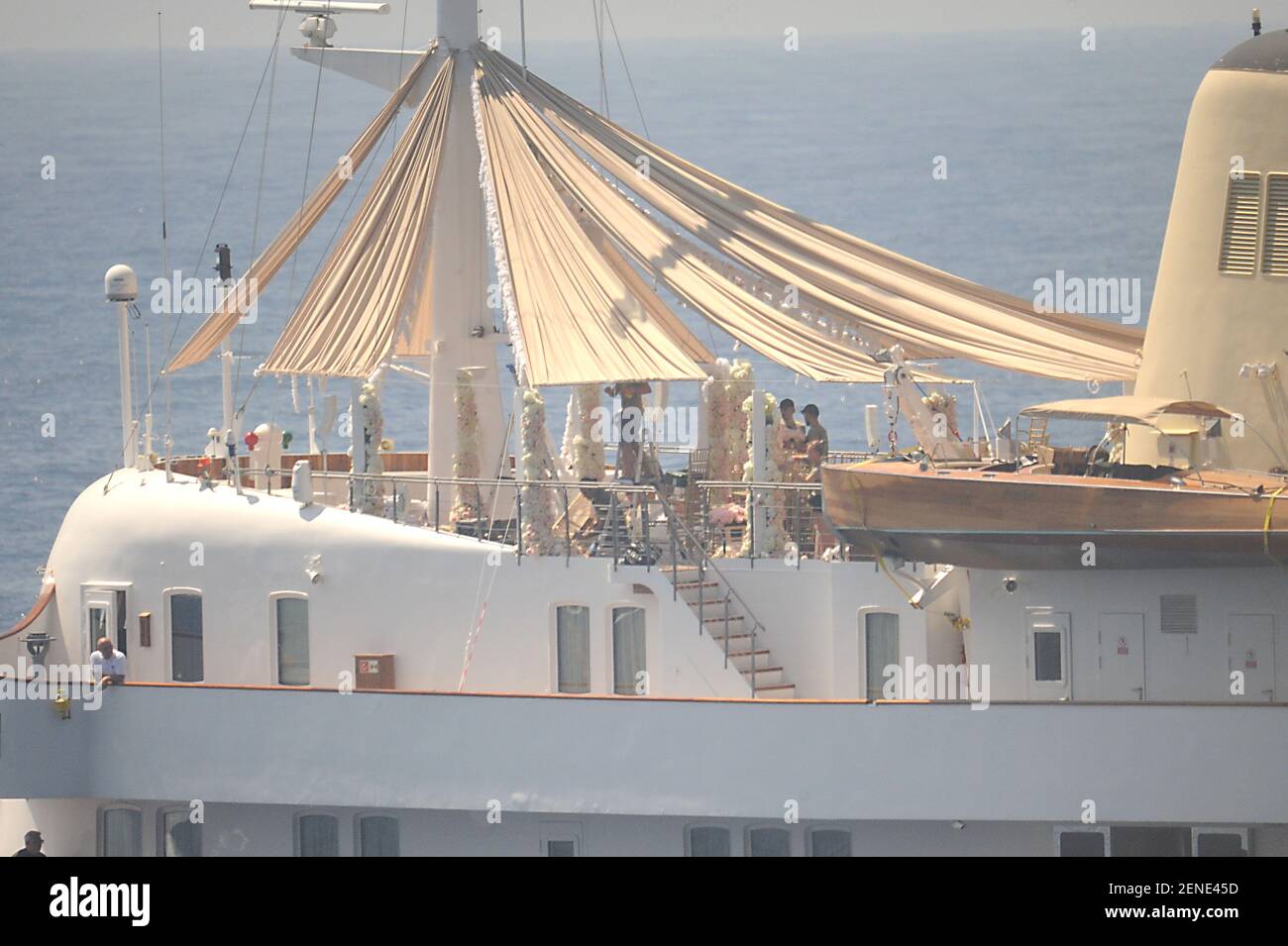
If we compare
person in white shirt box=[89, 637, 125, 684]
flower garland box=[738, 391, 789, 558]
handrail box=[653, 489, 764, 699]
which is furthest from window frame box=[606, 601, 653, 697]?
person in white shirt box=[89, 637, 125, 684]

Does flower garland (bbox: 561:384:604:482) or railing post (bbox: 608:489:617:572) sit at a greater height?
flower garland (bbox: 561:384:604:482)

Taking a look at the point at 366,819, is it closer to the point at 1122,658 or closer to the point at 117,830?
the point at 117,830

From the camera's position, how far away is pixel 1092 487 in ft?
72.0

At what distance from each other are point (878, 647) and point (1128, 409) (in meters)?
3.21

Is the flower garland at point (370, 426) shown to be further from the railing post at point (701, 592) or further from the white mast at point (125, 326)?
the railing post at point (701, 592)

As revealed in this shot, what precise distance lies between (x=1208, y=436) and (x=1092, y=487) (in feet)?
4.56

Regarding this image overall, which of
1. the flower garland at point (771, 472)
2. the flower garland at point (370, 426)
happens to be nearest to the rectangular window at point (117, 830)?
the flower garland at point (370, 426)

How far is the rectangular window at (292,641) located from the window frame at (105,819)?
1752mm

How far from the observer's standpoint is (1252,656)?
22.6 meters

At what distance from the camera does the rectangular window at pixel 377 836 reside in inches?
966

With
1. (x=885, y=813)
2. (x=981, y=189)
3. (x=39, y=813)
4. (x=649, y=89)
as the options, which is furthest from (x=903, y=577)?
(x=649, y=89)

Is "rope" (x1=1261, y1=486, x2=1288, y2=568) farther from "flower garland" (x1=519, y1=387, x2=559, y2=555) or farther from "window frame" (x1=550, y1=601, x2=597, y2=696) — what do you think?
"flower garland" (x1=519, y1=387, x2=559, y2=555)

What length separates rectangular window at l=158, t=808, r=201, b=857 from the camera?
25.0 meters

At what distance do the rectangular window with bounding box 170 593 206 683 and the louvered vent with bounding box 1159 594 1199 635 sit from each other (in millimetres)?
8857
